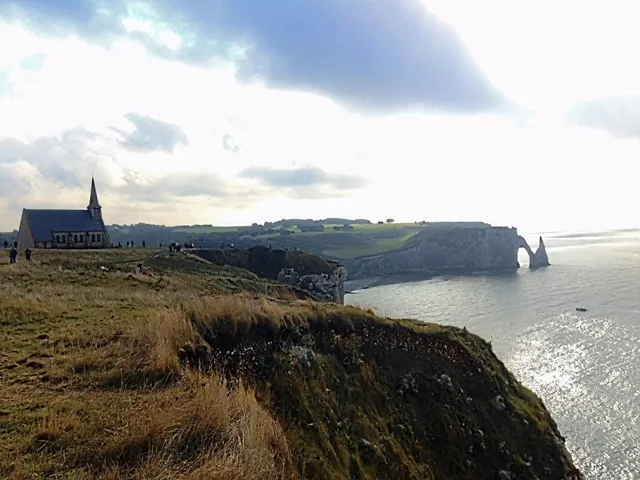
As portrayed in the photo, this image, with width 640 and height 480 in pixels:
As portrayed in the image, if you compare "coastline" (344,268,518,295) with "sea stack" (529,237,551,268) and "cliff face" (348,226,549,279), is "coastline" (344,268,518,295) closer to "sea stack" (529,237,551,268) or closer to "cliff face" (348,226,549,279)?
"sea stack" (529,237,551,268)

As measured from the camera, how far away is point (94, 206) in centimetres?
6275

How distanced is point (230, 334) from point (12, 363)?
5769mm

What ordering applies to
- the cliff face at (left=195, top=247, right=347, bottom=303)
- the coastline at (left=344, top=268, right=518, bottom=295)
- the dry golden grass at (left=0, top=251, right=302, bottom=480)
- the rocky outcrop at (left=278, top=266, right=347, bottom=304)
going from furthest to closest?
the coastline at (left=344, top=268, right=518, bottom=295) < the rocky outcrop at (left=278, top=266, right=347, bottom=304) < the cliff face at (left=195, top=247, right=347, bottom=303) < the dry golden grass at (left=0, top=251, right=302, bottom=480)

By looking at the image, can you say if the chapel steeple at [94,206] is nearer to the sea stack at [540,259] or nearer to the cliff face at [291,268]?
the cliff face at [291,268]

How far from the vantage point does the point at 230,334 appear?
46.9 feet

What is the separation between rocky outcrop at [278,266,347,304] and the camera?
202ft

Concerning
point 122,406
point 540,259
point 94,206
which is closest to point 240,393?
point 122,406

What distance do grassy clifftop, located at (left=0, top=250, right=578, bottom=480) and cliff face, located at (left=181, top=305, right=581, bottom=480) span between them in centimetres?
7

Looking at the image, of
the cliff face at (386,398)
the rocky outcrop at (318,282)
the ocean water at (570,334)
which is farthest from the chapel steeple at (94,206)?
the cliff face at (386,398)

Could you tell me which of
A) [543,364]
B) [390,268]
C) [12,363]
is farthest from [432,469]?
[390,268]

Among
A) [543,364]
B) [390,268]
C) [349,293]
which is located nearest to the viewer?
[543,364]

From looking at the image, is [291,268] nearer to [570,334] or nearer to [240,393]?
[570,334]

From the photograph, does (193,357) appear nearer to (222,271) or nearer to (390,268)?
(222,271)

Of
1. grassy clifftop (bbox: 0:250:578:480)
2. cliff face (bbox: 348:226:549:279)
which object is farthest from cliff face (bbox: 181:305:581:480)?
cliff face (bbox: 348:226:549:279)
